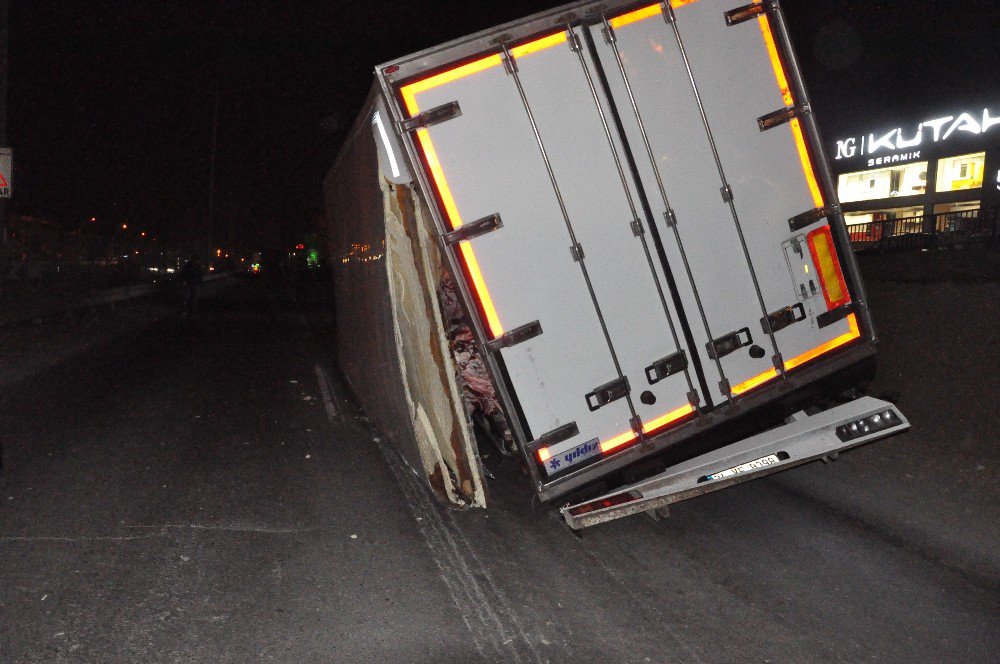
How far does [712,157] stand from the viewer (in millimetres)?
5105

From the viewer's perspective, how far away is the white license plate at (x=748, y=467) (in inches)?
199

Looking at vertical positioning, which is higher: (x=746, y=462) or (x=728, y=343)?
(x=728, y=343)

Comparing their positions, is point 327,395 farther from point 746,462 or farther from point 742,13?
point 742,13

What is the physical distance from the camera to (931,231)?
2041 centimetres

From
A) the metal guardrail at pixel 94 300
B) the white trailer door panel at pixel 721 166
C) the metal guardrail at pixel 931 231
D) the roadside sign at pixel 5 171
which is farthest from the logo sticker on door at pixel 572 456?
the metal guardrail at pixel 931 231

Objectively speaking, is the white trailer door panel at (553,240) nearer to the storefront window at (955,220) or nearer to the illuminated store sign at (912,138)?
the storefront window at (955,220)

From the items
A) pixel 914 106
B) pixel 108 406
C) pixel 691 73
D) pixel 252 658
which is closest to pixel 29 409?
pixel 108 406

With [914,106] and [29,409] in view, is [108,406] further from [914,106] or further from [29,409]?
[914,106]

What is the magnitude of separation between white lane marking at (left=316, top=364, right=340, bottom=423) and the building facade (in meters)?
25.2

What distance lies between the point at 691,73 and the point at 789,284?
4.90 ft

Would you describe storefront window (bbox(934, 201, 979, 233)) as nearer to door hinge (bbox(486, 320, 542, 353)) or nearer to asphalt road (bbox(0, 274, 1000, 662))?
asphalt road (bbox(0, 274, 1000, 662))

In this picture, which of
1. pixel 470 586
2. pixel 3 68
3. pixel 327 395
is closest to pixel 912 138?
pixel 327 395

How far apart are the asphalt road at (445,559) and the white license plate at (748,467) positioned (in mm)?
535

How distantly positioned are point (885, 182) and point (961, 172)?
3781 mm
